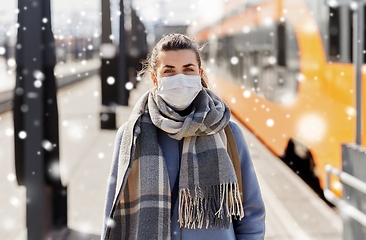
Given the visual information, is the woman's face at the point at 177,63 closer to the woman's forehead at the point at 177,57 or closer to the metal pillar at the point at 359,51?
the woman's forehead at the point at 177,57

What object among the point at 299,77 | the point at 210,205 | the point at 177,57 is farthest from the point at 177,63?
the point at 299,77

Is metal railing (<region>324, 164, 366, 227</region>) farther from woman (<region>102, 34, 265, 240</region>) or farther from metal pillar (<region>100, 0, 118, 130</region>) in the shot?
metal pillar (<region>100, 0, 118, 130</region>)

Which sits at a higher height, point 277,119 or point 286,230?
point 277,119

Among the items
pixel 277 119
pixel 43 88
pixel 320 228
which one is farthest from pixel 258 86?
pixel 43 88

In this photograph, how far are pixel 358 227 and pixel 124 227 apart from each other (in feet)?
6.23

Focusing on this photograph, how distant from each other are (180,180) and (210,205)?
0.16 m

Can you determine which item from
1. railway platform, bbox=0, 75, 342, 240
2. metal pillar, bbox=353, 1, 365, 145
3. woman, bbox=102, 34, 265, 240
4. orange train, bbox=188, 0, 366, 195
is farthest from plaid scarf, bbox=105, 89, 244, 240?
railway platform, bbox=0, 75, 342, 240

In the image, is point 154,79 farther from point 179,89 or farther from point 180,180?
point 180,180

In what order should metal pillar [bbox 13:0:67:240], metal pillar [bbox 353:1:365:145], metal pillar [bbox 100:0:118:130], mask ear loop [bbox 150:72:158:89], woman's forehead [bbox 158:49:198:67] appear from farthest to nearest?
metal pillar [bbox 100:0:118:130], metal pillar [bbox 13:0:67:240], metal pillar [bbox 353:1:365:145], mask ear loop [bbox 150:72:158:89], woman's forehead [bbox 158:49:198:67]

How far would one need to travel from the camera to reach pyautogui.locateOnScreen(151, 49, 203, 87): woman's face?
1.69m

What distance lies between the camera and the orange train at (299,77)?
4195mm

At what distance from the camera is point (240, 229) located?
1694 millimetres

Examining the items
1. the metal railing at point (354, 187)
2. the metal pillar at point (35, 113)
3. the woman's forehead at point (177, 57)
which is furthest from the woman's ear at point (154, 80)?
the metal pillar at point (35, 113)

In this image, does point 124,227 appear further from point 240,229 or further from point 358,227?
point 358,227
